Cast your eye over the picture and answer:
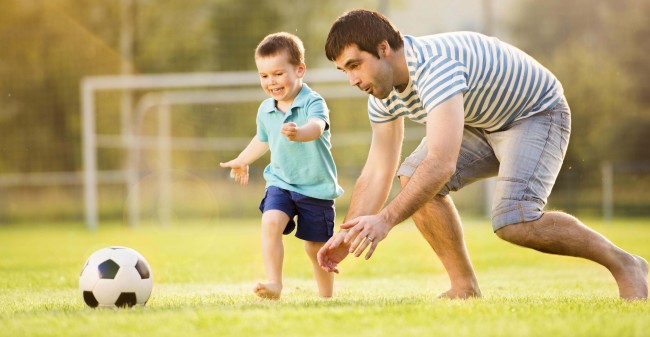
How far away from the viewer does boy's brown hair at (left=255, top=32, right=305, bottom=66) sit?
16.4ft

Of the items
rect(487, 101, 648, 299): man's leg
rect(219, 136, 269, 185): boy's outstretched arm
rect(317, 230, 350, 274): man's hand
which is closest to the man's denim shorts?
rect(487, 101, 648, 299): man's leg

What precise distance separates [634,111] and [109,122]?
1516cm

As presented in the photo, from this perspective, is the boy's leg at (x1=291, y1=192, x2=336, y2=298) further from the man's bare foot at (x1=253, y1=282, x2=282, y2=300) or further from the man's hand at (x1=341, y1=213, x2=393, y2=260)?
the man's hand at (x1=341, y1=213, x2=393, y2=260)

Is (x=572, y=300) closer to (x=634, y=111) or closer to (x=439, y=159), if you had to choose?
(x=439, y=159)

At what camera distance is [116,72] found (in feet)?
86.6

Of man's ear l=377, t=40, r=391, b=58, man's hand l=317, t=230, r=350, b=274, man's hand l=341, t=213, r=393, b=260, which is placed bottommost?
man's hand l=317, t=230, r=350, b=274

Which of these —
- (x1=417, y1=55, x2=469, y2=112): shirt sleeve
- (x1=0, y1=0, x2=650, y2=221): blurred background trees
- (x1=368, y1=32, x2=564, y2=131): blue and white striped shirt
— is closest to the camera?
(x1=417, y1=55, x2=469, y2=112): shirt sleeve

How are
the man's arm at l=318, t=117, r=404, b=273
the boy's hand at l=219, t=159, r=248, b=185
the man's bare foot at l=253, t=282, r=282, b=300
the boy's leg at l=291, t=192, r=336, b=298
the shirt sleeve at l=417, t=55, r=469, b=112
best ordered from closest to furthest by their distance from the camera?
1. the shirt sleeve at l=417, t=55, r=469, b=112
2. the man's bare foot at l=253, t=282, r=282, b=300
3. the man's arm at l=318, t=117, r=404, b=273
4. the boy's leg at l=291, t=192, r=336, b=298
5. the boy's hand at l=219, t=159, r=248, b=185

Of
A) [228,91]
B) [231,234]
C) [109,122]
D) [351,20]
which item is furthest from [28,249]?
[109,122]

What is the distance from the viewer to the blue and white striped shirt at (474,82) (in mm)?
4219

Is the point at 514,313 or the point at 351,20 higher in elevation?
the point at 351,20

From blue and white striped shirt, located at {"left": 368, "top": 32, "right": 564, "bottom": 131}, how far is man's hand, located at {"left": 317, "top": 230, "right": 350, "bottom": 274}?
2.46ft

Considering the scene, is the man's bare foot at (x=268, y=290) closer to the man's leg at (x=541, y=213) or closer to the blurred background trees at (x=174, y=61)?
the man's leg at (x=541, y=213)

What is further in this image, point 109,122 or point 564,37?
point 564,37
